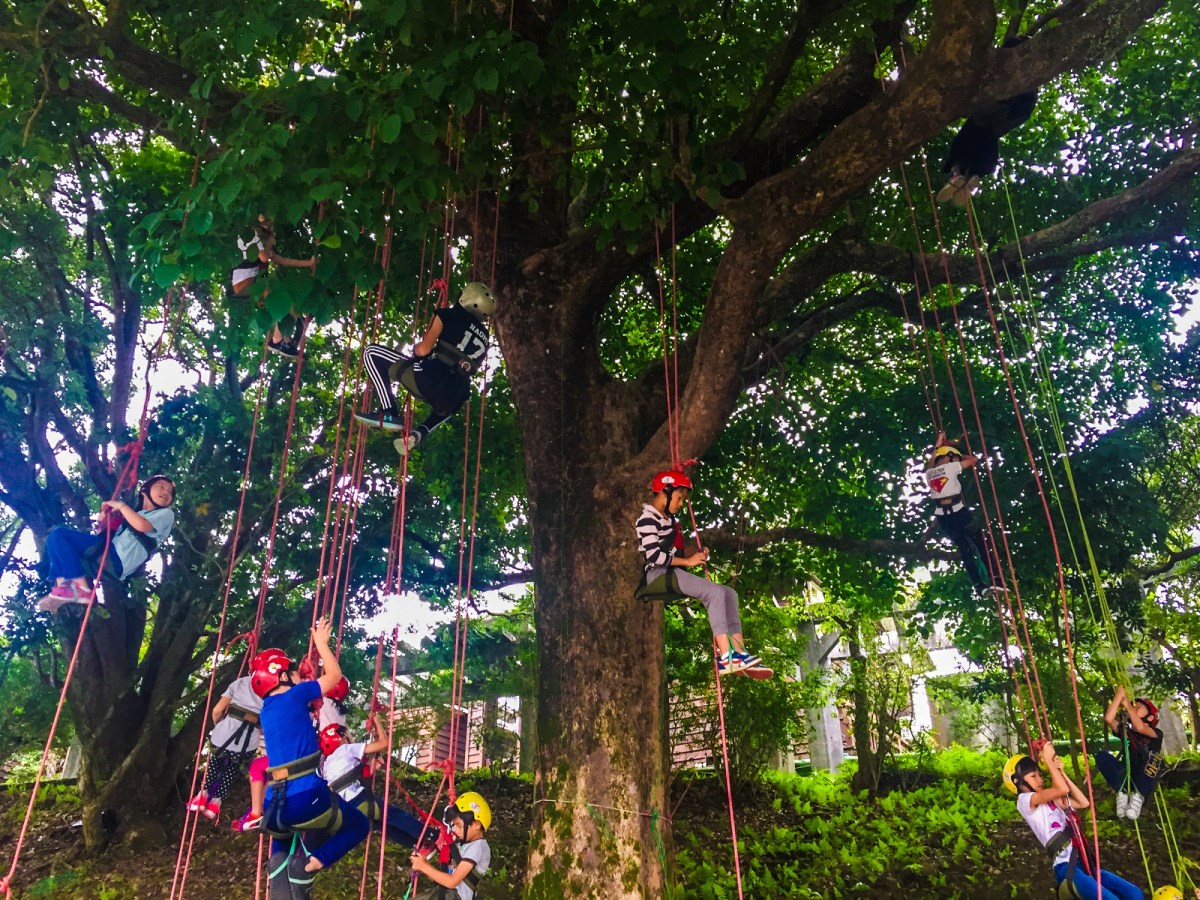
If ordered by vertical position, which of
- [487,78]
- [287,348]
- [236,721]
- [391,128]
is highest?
[487,78]

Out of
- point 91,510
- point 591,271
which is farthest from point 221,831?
point 591,271

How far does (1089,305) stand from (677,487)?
230 inches

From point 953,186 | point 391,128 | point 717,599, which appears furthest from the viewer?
point 953,186

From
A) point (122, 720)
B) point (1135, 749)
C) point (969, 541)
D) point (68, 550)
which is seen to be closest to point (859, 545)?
point (969, 541)

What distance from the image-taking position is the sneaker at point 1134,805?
504cm

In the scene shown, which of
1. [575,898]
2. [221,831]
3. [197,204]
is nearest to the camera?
[197,204]

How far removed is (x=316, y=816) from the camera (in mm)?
3873

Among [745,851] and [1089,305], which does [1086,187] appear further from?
[745,851]

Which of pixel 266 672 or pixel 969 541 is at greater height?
pixel 969 541

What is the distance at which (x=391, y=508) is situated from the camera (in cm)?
881

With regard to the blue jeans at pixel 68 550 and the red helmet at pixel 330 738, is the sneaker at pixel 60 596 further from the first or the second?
the red helmet at pixel 330 738

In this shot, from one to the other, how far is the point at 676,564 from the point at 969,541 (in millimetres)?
2984

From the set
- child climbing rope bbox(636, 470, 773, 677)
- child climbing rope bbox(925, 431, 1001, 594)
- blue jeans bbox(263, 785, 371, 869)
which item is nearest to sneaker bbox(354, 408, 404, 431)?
child climbing rope bbox(636, 470, 773, 677)

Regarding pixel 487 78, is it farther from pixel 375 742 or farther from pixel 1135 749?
pixel 1135 749
